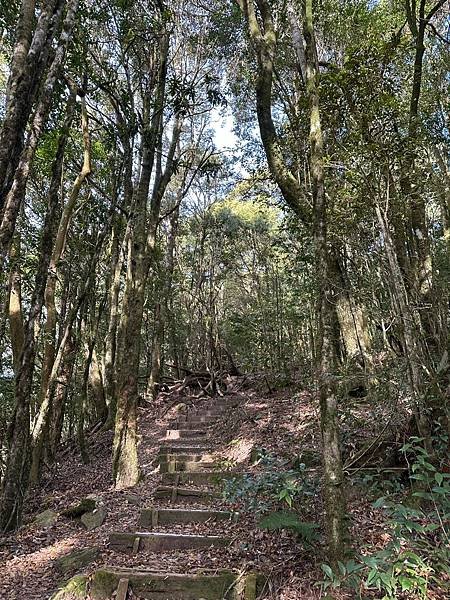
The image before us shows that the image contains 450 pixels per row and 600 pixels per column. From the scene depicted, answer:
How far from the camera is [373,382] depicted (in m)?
6.29

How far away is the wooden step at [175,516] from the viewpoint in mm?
5457

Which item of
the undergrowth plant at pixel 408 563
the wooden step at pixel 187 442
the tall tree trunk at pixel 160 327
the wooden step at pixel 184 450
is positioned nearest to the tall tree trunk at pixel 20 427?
the wooden step at pixel 184 450

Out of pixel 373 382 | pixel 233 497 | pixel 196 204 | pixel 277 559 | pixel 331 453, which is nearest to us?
pixel 331 453

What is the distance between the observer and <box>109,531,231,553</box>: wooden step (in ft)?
15.6

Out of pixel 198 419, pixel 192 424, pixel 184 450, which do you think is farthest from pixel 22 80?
pixel 198 419

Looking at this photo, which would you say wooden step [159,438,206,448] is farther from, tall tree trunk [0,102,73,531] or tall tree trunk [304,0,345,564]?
tall tree trunk [304,0,345,564]

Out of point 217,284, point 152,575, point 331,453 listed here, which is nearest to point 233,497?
point 152,575

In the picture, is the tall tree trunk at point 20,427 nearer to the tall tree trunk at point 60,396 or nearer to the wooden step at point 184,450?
the tall tree trunk at point 60,396

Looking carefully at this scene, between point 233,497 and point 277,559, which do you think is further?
point 233,497

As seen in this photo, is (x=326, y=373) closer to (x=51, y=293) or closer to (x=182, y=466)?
(x=182, y=466)

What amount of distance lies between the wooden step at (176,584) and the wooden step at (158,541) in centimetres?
67

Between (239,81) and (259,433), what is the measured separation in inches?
403

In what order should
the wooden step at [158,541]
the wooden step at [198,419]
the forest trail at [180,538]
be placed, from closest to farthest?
1. the forest trail at [180,538]
2. the wooden step at [158,541]
3. the wooden step at [198,419]

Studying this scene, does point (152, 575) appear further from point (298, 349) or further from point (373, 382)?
point (298, 349)
